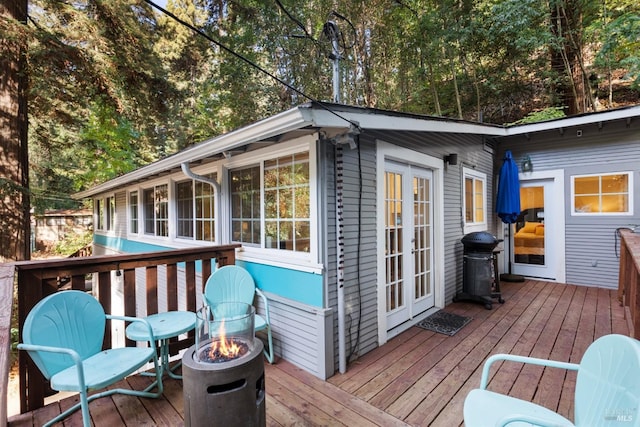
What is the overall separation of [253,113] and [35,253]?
15.2 meters

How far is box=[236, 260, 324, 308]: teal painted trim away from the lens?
8.68ft

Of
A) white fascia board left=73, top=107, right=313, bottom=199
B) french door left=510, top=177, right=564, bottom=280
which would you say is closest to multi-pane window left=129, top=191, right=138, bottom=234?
white fascia board left=73, top=107, right=313, bottom=199

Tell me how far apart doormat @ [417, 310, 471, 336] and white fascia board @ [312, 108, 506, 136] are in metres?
2.33

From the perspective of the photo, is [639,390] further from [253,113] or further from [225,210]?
[253,113]

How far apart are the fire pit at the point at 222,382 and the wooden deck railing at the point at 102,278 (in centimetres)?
137

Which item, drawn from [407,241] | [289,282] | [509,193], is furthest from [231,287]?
[509,193]

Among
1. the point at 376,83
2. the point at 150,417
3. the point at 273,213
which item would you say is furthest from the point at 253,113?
the point at 150,417

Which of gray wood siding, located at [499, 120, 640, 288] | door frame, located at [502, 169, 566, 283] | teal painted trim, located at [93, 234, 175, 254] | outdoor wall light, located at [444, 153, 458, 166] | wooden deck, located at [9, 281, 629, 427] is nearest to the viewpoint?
wooden deck, located at [9, 281, 629, 427]

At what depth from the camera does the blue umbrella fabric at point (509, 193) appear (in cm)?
529

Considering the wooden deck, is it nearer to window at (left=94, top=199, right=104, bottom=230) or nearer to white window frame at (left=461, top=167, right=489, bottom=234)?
white window frame at (left=461, top=167, right=489, bottom=234)

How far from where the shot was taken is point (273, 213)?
3238mm

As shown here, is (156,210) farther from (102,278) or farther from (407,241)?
(407,241)

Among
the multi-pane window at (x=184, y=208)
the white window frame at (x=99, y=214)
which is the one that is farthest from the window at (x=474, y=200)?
the white window frame at (x=99, y=214)

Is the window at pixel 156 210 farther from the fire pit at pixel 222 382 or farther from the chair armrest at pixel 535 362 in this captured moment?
the chair armrest at pixel 535 362
